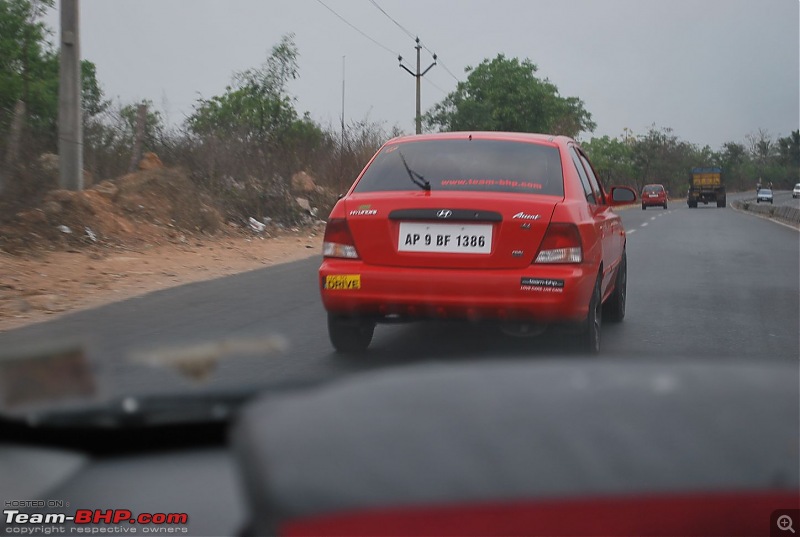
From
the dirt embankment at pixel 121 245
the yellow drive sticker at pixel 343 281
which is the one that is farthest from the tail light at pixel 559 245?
the dirt embankment at pixel 121 245

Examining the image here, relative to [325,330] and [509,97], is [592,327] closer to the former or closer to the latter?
[325,330]

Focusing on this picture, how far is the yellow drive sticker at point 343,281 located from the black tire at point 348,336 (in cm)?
33

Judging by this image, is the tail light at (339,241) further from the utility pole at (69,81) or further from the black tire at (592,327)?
the utility pole at (69,81)

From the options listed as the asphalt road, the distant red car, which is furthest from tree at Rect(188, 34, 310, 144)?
the distant red car

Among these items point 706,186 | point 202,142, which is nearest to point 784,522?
point 202,142

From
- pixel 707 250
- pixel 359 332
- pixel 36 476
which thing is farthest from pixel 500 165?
pixel 707 250

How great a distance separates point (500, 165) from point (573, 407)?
14.0 ft

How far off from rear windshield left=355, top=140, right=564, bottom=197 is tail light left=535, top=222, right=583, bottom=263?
0.34 metres

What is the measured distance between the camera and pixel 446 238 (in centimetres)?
492

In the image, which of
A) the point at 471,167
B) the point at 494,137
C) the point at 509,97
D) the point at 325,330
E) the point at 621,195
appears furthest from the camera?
the point at 509,97

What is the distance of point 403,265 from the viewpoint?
498 cm

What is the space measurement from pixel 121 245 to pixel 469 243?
9.35 m

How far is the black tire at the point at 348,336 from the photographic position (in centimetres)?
553

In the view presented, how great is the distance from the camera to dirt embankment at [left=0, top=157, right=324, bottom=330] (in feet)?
30.2
